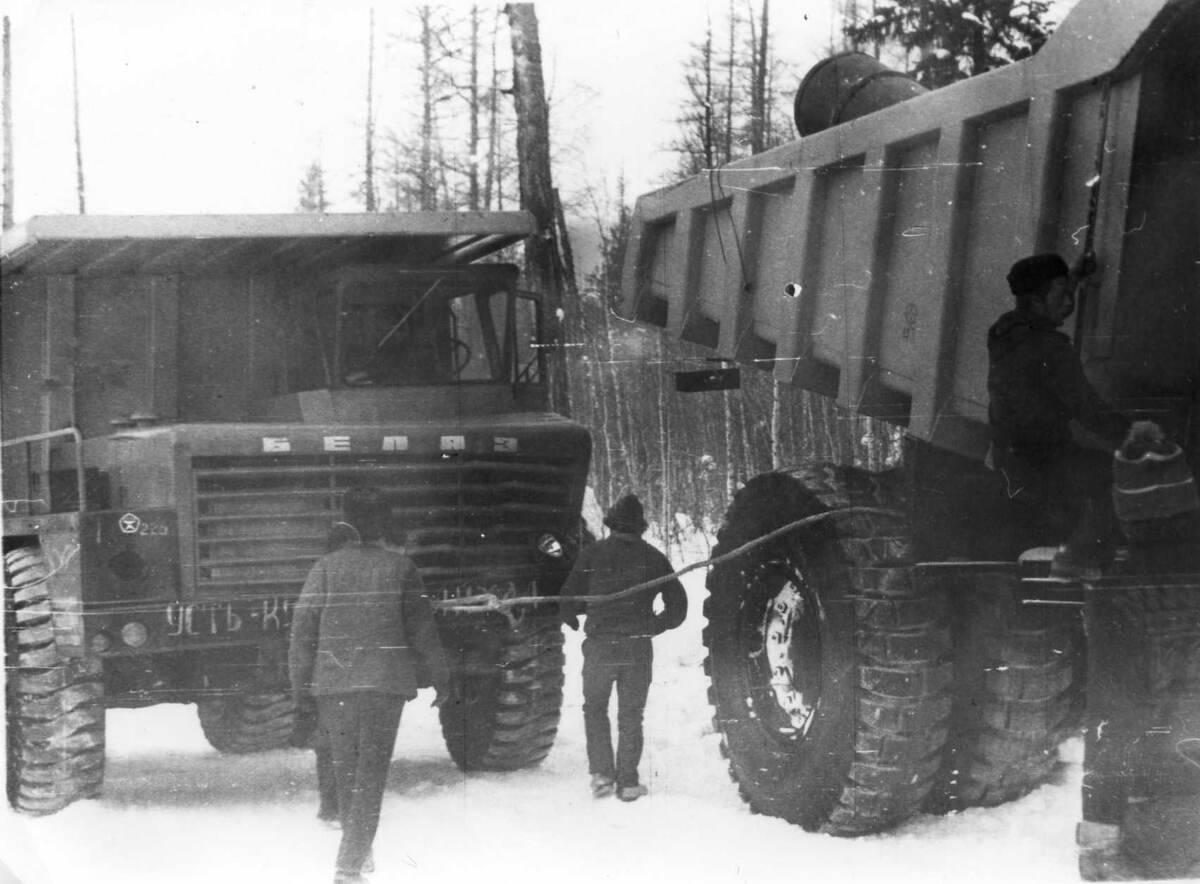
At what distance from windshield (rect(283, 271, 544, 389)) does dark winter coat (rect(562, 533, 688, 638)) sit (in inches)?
33.2

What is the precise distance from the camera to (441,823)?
5.11m

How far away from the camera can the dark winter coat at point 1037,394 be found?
168 inches

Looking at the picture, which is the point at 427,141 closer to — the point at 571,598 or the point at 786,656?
the point at 571,598

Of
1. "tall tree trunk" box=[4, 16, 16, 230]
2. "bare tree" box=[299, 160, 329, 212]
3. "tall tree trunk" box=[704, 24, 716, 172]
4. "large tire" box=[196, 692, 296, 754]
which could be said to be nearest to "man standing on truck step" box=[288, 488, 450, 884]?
"large tire" box=[196, 692, 296, 754]

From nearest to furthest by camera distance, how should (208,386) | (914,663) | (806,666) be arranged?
(914,663) → (806,666) → (208,386)

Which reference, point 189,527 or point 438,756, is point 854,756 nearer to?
point 438,756

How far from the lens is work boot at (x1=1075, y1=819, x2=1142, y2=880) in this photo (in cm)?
480

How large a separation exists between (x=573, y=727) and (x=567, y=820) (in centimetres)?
37

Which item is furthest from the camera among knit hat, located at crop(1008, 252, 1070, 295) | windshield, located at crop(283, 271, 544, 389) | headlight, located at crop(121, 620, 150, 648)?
windshield, located at crop(283, 271, 544, 389)

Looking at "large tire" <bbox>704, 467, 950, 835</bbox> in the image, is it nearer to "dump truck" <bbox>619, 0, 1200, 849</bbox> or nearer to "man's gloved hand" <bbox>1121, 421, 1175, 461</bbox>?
"dump truck" <bbox>619, 0, 1200, 849</bbox>

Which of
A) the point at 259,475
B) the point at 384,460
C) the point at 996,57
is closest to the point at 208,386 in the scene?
the point at 259,475

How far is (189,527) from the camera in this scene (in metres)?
5.06

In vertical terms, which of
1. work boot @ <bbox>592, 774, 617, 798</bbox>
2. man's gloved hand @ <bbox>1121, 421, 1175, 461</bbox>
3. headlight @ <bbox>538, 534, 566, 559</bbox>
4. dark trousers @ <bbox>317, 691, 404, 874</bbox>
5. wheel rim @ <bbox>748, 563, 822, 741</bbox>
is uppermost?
man's gloved hand @ <bbox>1121, 421, 1175, 461</bbox>

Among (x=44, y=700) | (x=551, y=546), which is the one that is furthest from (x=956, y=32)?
(x=44, y=700)
